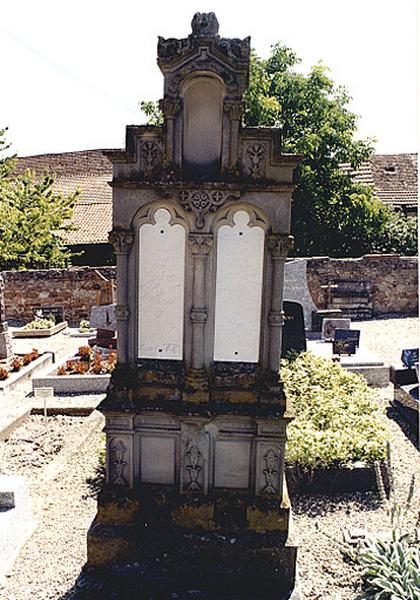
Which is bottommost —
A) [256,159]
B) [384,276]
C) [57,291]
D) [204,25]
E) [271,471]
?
[271,471]

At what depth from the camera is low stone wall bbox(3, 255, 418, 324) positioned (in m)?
17.1

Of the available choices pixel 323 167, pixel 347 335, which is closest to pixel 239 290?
pixel 347 335

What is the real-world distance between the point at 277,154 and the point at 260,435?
2209 mm

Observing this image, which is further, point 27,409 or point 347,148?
point 347,148

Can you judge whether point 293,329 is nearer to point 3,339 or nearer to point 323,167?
point 3,339

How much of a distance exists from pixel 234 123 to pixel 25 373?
302 inches

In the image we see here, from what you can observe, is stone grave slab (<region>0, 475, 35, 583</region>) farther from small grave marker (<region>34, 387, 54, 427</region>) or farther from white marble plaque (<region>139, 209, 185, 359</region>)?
small grave marker (<region>34, 387, 54, 427</region>)

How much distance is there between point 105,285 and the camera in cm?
1738

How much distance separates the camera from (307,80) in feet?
70.7

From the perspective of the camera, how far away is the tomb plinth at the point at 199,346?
4.35m

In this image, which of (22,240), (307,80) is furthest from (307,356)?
(307,80)

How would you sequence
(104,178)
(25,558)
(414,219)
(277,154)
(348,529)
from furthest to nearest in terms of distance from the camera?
(104,178)
(414,219)
(348,529)
(25,558)
(277,154)

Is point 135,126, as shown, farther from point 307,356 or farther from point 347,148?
point 347,148

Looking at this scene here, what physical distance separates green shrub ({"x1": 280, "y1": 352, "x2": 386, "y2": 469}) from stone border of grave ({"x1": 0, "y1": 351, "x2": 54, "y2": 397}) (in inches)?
188
